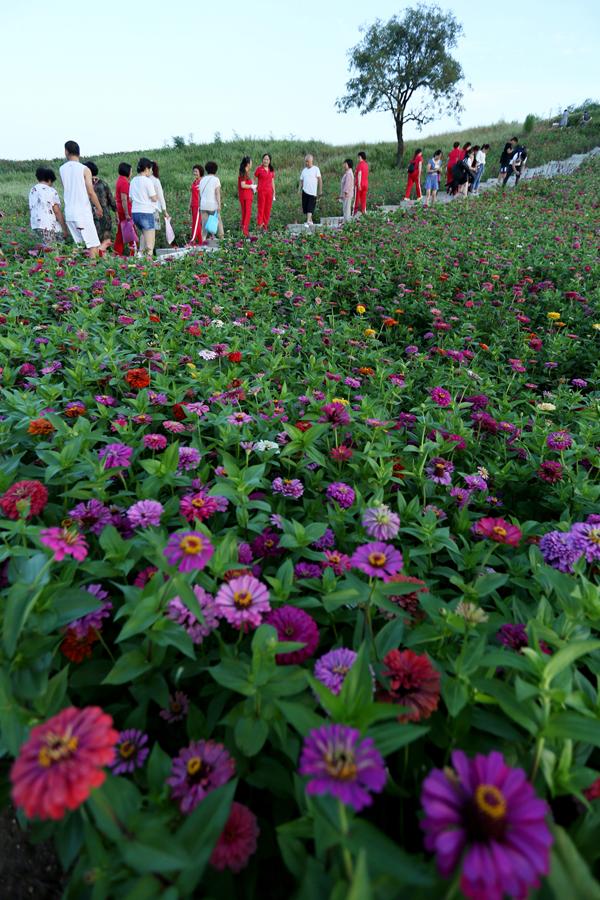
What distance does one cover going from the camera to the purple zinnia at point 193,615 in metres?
1.13

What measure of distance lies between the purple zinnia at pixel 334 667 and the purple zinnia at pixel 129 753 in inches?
15.2

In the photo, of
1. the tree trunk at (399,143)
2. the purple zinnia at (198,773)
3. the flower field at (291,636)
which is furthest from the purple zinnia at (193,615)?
the tree trunk at (399,143)

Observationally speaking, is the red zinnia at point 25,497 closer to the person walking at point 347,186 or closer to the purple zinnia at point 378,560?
the purple zinnia at point 378,560

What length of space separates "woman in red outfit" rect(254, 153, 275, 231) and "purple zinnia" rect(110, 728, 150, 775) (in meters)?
10.3

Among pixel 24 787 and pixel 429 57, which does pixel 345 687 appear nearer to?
pixel 24 787

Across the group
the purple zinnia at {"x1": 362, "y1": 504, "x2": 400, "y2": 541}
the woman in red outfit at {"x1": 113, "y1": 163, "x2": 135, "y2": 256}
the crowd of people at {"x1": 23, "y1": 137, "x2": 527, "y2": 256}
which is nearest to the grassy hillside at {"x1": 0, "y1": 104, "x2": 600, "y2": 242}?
the crowd of people at {"x1": 23, "y1": 137, "x2": 527, "y2": 256}

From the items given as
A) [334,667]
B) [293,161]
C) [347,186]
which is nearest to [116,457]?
[334,667]

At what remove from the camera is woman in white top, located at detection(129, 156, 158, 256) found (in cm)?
702

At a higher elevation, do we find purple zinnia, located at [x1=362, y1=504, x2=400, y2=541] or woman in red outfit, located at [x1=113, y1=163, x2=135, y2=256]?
woman in red outfit, located at [x1=113, y1=163, x2=135, y2=256]

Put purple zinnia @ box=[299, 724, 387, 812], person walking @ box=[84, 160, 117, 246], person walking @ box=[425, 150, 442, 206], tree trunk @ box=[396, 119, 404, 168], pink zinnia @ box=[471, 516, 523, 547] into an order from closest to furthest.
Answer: purple zinnia @ box=[299, 724, 387, 812]
pink zinnia @ box=[471, 516, 523, 547]
person walking @ box=[84, 160, 117, 246]
person walking @ box=[425, 150, 442, 206]
tree trunk @ box=[396, 119, 404, 168]

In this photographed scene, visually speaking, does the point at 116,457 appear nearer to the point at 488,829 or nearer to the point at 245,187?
the point at 488,829

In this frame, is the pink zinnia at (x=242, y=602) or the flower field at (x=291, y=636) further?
the pink zinnia at (x=242, y=602)

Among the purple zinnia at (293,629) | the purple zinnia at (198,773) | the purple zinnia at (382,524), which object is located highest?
the purple zinnia at (382,524)

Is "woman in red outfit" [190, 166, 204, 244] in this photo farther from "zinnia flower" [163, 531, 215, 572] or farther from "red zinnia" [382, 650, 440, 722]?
"red zinnia" [382, 650, 440, 722]
